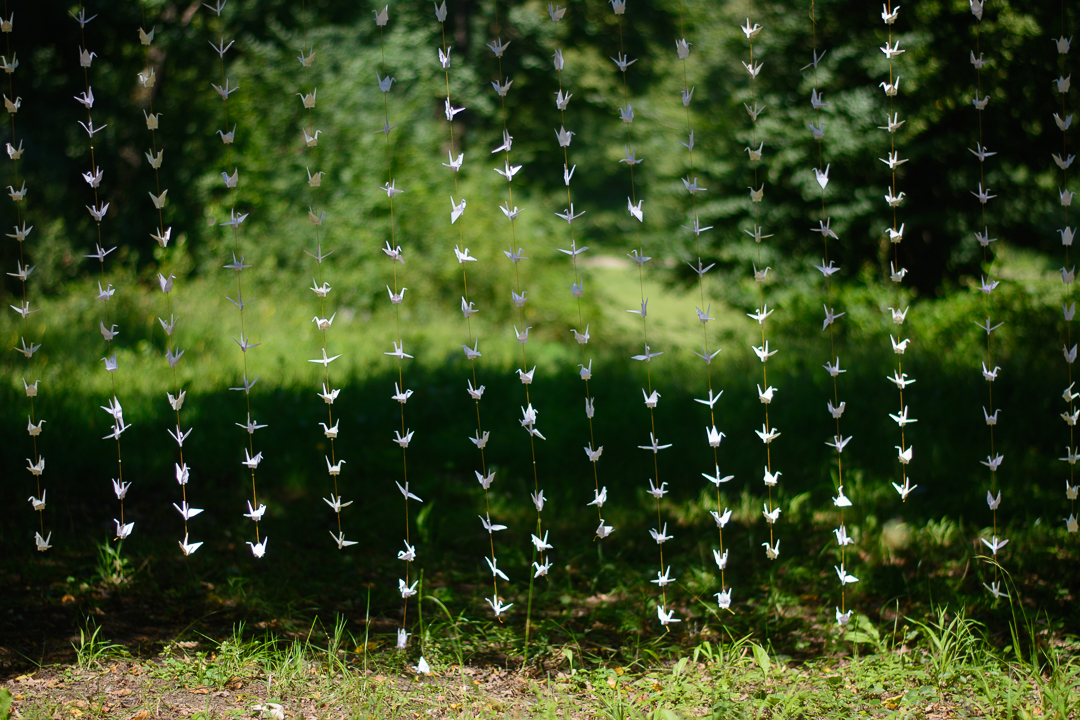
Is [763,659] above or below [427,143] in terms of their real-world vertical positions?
below

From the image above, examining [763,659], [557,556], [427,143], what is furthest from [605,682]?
[427,143]

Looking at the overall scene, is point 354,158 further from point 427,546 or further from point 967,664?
point 967,664

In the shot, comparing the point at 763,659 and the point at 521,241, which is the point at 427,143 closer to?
the point at 521,241

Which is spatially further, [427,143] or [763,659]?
[427,143]

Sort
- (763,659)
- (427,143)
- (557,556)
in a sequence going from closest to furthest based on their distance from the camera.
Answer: (763,659) < (557,556) < (427,143)

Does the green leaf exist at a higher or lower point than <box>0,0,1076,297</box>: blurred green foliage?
lower

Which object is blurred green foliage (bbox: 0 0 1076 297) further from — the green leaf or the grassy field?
the green leaf

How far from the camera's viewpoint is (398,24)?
11211 millimetres

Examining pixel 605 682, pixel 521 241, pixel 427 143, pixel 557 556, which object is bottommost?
pixel 605 682

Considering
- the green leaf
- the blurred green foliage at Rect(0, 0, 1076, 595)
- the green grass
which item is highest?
the blurred green foliage at Rect(0, 0, 1076, 595)

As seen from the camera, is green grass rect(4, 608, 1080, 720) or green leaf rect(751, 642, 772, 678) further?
green leaf rect(751, 642, 772, 678)

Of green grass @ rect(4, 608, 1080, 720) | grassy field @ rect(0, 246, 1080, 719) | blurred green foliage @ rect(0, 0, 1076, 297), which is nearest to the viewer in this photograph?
green grass @ rect(4, 608, 1080, 720)

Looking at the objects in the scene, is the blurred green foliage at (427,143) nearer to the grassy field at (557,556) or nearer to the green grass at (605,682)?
→ the grassy field at (557,556)

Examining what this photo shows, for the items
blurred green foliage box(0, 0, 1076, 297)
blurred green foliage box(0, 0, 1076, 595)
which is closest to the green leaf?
blurred green foliage box(0, 0, 1076, 595)
